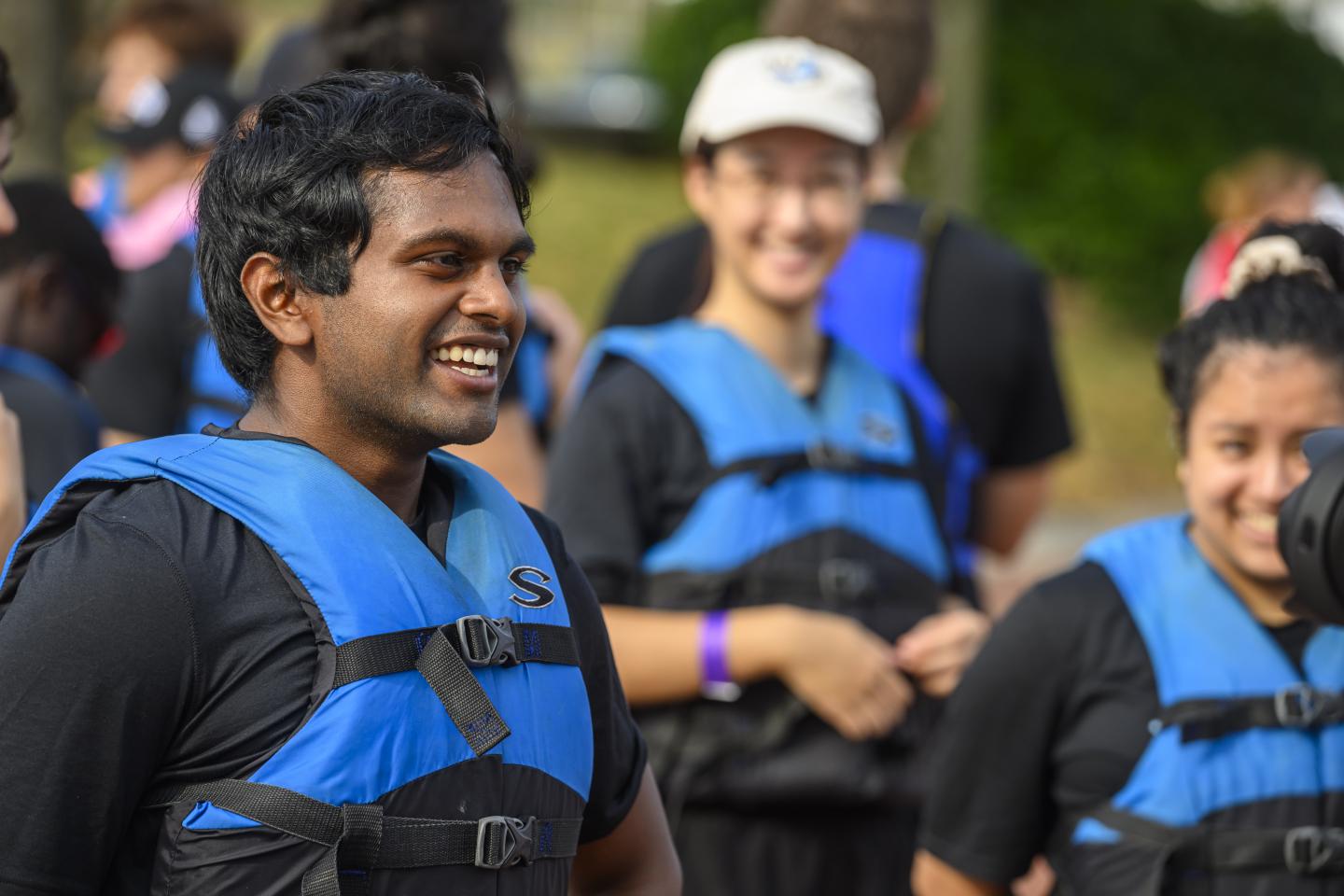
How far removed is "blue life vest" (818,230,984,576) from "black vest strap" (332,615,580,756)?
212cm

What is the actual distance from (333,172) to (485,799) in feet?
2.54

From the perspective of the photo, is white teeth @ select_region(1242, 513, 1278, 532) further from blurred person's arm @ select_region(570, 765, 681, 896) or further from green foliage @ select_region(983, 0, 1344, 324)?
green foliage @ select_region(983, 0, 1344, 324)

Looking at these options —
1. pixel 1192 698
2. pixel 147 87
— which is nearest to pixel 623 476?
pixel 1192 698

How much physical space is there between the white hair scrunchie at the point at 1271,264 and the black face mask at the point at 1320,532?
67 centimetres

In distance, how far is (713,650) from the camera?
3.60m

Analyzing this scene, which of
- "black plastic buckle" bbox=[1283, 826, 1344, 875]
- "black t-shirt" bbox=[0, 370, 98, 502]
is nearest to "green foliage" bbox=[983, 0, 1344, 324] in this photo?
"black plastic buckle" bbox=[1283, 826, 1344, 875]

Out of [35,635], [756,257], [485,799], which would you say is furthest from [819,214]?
[35,635]

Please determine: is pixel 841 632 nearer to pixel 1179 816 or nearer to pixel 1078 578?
pixel 1078 578

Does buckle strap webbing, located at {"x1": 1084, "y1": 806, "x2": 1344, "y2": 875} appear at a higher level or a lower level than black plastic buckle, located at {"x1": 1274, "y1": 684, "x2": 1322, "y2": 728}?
lower

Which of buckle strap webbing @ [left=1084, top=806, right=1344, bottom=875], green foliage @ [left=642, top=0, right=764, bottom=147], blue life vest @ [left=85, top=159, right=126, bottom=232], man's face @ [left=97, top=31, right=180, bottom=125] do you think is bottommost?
buckle strap webbing @ [left=1084, top=806, right=1344, bottom=875]

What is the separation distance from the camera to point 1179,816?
9.81 feet

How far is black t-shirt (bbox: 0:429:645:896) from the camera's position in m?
1.93

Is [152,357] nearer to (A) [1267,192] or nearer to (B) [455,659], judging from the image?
(B) [455,659]

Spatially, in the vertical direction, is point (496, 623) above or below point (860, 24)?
below
